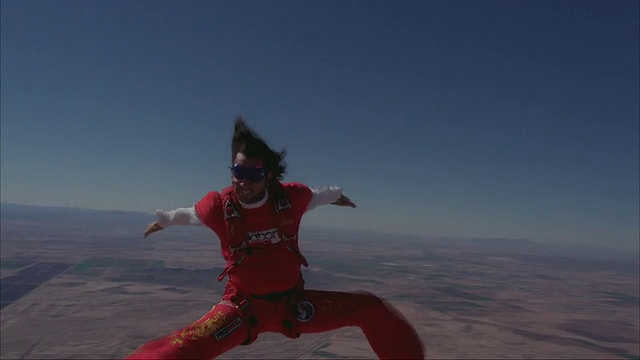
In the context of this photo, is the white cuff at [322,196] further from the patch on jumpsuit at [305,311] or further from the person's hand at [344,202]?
the patch on jumpsuit at [305,311]

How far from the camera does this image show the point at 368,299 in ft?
13.5

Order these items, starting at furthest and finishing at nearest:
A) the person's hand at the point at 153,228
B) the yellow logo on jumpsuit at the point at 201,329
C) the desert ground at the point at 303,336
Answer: the desert ground at the point at 303,336 → the person's hand at the point at 153,228 → the yellow logo on jumpsuit at the point at 201,329

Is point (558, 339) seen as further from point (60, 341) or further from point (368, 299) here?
point (368, 299)

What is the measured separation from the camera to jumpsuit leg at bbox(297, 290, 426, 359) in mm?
4012

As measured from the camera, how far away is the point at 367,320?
4086 mm

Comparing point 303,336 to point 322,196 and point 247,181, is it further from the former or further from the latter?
point 247,181

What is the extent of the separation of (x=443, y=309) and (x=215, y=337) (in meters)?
140

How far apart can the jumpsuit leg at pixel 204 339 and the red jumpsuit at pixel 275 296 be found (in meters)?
0.01

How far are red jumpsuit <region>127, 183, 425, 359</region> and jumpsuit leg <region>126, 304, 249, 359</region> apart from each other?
1 cm

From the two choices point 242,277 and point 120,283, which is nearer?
point 242,277

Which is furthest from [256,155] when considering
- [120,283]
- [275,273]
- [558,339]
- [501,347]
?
[120,283]

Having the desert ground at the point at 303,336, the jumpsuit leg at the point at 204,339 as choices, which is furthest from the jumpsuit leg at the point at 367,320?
the desert ground at the point at 303,336

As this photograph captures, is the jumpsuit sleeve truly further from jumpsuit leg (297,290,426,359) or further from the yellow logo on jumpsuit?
jumpsuit leg (297,290,426,359)

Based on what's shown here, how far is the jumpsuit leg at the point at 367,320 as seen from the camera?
401 cm
